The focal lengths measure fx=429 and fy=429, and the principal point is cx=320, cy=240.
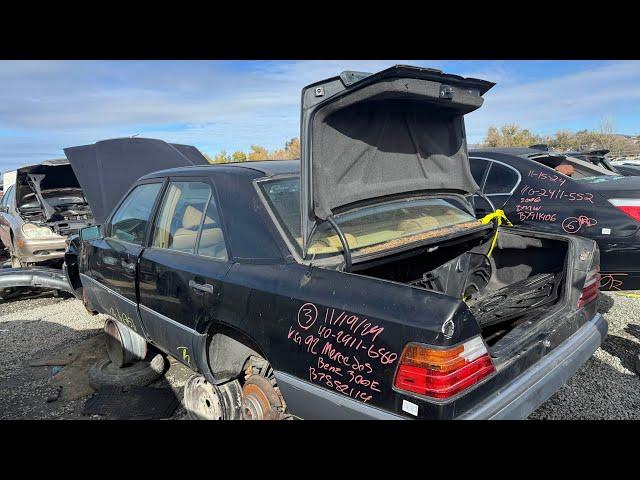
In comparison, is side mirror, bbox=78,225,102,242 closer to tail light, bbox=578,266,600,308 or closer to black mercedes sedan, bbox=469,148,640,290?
black mercedes sedan, bbox=469,148,640,290

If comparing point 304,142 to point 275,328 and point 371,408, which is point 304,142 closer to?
Result: point 275,328

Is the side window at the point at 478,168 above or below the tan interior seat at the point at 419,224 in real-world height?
above

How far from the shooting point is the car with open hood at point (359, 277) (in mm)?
1766

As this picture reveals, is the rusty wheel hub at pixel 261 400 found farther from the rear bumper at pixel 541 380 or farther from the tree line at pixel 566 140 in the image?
the tree line at pixel 566 140

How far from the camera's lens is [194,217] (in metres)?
2.83

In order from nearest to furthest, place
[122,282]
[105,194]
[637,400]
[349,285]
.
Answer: [349,285], [637,400], [122,282], [105,194]

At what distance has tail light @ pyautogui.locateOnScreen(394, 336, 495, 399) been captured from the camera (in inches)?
65.5

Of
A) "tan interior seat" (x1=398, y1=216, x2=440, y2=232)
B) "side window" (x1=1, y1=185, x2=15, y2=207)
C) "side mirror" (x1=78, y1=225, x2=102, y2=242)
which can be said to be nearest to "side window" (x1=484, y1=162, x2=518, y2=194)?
"tan interior seat" (x1=398, y1=216, x2=440, y2=232)

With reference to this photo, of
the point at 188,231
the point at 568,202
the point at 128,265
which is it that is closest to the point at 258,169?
the point at 188,231

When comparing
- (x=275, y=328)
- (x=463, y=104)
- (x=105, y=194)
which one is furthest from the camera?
(x=105, y=194)

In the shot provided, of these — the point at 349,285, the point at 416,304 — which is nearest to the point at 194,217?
the point at 349,285

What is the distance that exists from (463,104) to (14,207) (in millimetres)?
8097

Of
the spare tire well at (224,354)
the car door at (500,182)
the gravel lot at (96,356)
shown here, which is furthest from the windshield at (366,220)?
the car door at (500,182)

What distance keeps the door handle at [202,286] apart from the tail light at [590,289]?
7.25ft
